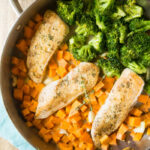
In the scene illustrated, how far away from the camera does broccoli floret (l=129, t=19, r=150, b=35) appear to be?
2617 millimetres

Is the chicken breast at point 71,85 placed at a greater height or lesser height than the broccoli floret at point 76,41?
lesser

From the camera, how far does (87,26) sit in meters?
2.72

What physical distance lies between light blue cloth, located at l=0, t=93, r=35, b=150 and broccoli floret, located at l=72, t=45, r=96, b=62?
1219 mm

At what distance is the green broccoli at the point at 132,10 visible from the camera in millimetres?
2617

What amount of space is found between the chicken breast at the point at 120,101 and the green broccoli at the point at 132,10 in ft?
2.07

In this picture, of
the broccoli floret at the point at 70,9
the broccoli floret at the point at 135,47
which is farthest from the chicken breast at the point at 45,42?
the broccoli floret at the point at 135,47

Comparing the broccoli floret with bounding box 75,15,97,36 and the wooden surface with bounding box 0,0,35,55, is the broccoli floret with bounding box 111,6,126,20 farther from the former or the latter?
the wooden surface with bounding box 0,0,35,55

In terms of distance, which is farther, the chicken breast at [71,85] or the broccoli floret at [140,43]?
the chicken breast at [71,85]

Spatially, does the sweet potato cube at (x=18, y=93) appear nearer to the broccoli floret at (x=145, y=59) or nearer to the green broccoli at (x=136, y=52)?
the green broccoli at (x=136, y=52)

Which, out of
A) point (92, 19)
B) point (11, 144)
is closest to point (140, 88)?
point (92, 19)

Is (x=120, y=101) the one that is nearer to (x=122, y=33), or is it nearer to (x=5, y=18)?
(x=122, y=33)

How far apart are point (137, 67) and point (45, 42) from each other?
116cm

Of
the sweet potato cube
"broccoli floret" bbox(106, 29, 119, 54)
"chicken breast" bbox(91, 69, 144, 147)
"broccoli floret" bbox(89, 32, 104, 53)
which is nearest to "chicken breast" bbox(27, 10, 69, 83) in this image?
the sweet potato cube

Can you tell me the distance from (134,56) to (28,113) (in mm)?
1504
